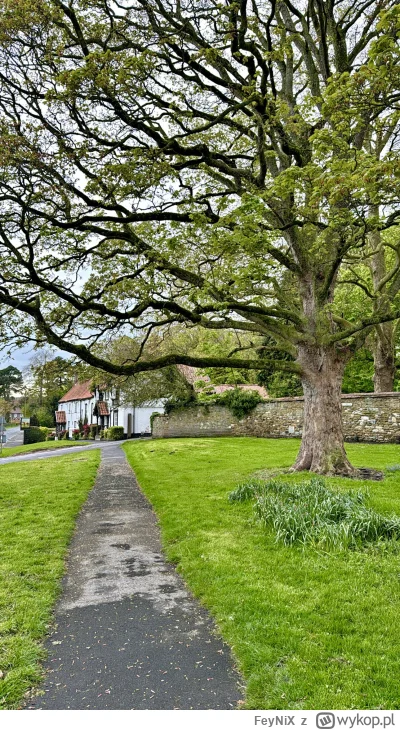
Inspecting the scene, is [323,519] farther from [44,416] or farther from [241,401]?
[44,416]

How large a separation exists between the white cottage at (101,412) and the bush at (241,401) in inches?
377

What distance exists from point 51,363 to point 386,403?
15339mm

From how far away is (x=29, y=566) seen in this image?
20.3 feet

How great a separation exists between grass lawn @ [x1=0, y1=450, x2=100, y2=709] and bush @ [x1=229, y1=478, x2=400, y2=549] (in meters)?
3.27

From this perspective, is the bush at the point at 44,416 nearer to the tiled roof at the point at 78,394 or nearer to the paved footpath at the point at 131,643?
the tiled roof at the point at 78,394

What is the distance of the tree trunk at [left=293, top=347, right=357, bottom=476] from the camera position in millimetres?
12055

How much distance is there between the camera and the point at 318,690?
10.6 feet

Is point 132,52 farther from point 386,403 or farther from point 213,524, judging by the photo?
point 386,403

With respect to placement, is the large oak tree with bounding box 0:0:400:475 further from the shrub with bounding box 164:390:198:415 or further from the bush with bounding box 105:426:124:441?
the bush with bounding box 105:426:124:441

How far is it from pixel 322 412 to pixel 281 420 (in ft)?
51.4

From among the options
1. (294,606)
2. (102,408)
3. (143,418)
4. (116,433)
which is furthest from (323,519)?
(102,408)

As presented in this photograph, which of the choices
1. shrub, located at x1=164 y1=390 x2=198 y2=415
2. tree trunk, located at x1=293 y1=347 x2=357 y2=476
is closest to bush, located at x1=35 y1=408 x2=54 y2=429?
shrub, located at x1=164 y1=390 x2=198 y2=415

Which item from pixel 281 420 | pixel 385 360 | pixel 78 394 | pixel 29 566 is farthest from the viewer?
pixel 78 394

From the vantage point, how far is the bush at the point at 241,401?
1178 inches
